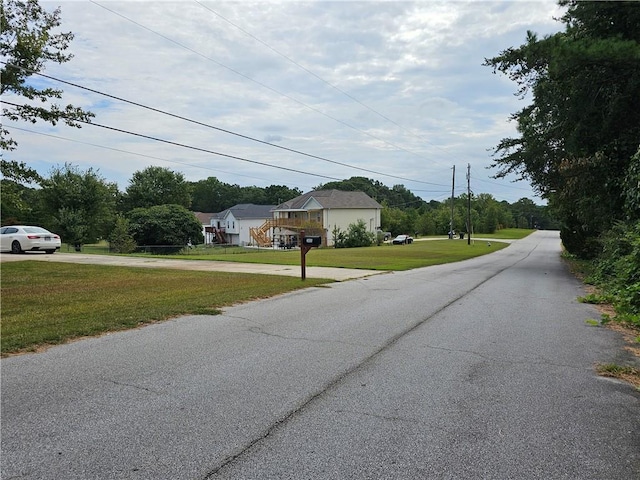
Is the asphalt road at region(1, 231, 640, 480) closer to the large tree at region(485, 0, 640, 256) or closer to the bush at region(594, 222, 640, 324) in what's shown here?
the bush at region(594, 222, 640, 324)

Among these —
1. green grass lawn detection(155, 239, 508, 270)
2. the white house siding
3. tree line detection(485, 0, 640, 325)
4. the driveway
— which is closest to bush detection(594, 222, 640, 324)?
tree line detection(485, 0, 640, 325)

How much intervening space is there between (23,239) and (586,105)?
969 inches

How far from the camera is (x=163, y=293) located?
11.3 m

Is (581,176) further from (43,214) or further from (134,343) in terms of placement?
(43,214)

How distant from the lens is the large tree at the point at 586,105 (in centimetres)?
1224

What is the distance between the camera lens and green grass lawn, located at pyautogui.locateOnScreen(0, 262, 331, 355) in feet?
23.2

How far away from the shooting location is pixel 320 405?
4215 millimetres

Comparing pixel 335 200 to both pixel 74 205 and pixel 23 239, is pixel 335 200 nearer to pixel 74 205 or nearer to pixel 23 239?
pixel 74 205

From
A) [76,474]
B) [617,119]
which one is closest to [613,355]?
[76,474]

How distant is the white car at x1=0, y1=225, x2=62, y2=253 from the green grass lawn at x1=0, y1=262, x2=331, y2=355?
660 cm

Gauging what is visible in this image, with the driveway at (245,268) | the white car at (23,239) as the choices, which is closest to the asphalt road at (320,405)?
the driveway at (245,268)

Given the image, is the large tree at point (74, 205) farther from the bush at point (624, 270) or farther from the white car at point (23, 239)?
the bush at point (624, 270)

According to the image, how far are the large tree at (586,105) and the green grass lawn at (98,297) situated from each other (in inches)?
375

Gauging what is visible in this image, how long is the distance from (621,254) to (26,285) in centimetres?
1722
